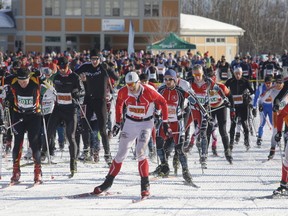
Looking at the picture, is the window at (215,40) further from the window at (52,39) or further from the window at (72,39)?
the window at (52,39)

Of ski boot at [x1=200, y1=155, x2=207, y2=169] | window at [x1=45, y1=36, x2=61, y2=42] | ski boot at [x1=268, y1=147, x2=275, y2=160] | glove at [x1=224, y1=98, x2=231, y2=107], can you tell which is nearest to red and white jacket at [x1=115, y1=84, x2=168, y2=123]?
ski boot at [x1=200, y1=155, x2=207, y2=169]

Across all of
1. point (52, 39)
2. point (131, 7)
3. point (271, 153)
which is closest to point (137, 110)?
point (271, 153)

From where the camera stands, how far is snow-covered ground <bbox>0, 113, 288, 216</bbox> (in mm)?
10008

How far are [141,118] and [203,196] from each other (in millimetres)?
1487

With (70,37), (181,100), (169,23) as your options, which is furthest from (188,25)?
(181,100)

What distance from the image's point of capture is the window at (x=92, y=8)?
204ft

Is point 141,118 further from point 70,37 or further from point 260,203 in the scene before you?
point 70,37

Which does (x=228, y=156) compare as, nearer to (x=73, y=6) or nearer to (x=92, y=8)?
(x=92, y=8)

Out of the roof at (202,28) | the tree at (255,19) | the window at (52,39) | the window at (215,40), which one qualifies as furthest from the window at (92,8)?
the tree at (255,19)

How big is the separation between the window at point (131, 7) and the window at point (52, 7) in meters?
5.58

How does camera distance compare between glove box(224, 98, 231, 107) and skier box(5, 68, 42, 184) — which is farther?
glove box(224, 98, 231, 107)

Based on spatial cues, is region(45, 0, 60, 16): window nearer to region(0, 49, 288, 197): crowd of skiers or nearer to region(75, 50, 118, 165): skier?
region(0, 49, 288, 197): crowd of skiers

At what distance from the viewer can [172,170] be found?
13938 millimetres

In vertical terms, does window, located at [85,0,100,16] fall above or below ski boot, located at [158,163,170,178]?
above
